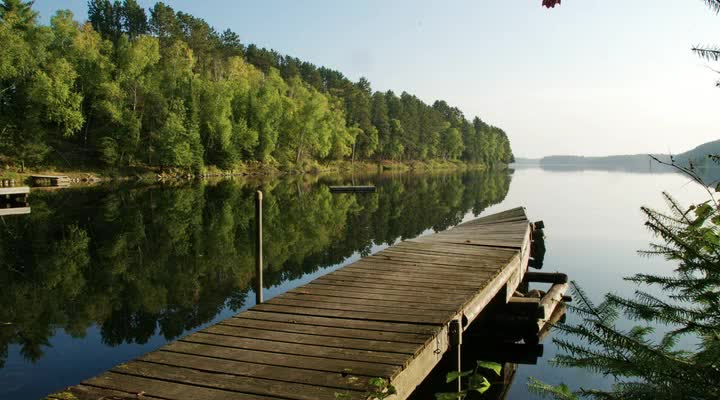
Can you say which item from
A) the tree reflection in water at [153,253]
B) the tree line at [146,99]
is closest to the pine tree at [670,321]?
the tree reflection in water at [153,253]

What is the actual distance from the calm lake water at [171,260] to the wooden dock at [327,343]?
2.18 m

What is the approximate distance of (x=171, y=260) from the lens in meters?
14.9

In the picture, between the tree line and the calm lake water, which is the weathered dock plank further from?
the tree line

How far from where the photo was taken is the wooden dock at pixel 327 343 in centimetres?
417

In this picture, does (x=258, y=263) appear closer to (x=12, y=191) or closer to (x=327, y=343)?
(x=327, y=343)

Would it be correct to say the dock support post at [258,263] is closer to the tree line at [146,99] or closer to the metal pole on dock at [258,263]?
the metal pole on dock at [258,263]

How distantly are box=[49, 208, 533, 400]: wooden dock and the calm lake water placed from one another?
7.16 feet

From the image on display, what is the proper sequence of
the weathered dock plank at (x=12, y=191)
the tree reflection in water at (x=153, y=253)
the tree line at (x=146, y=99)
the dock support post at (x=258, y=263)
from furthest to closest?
the tree line at (x=146, y=99), the weathered dock plank at (x=12, y=191), the tree reflection in water at (x=153, y=253), the dock support post at (x=258, y=263)

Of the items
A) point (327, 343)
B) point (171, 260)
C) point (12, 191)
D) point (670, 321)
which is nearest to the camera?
point (670, 321)

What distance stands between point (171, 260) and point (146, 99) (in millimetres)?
43798

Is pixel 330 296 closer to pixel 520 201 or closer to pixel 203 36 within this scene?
pixel 520 201

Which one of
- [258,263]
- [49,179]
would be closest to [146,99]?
[49,179]

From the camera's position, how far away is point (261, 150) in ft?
217

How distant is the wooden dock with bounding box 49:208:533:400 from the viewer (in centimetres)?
417
